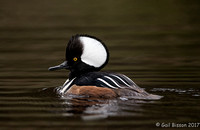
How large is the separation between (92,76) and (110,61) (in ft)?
15.2

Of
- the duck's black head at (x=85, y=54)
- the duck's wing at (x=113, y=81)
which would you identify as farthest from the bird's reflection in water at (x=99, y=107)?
the duck's black head at (x=85, y=54)

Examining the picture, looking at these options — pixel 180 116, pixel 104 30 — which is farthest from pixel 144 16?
pixel 180 116

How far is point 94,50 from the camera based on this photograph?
30.6 feet

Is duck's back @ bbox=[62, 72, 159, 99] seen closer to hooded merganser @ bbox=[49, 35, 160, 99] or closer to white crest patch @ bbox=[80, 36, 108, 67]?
hooded merganser @ bbox=[49, 35, 160, 99]

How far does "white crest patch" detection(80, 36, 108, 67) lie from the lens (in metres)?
9.28

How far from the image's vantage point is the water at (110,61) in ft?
25.0

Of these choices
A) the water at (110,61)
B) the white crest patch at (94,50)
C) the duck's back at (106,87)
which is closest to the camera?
the water at (110,61)

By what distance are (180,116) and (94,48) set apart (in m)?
2.40

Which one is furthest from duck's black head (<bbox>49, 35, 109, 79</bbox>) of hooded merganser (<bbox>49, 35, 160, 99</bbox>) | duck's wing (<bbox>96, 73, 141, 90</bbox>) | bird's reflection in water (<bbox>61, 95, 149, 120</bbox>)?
bird's reflection in water (<bbox>61, 95, 149, 120</bbox>)

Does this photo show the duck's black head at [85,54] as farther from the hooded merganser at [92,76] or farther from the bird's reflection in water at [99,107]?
the bird's reflection in water at [99,107]

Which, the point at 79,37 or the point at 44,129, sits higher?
the point at 79,37

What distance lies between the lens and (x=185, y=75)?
11195 millimetres

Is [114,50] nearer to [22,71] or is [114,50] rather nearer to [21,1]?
[22,71]

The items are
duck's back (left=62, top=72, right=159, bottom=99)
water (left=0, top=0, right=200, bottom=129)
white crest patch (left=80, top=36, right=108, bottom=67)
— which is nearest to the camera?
water (left=0, top=0, right=200, bottom=129)
